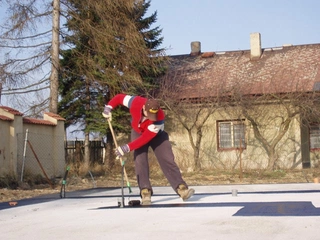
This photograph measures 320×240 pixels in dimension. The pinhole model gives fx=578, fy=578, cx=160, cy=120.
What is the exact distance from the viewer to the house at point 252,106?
21959 millimetres

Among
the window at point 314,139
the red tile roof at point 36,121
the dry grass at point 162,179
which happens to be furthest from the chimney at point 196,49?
the red tile roof at point 36,121

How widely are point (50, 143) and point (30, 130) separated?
1296 millimetres

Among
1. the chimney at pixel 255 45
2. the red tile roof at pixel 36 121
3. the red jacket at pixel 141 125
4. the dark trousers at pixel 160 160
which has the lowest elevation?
the dark trousers at pixel 160 160

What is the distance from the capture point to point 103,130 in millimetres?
23047

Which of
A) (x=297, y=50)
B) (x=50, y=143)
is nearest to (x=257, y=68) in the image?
(x=297, y=50)

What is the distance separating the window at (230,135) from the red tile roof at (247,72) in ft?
5.75

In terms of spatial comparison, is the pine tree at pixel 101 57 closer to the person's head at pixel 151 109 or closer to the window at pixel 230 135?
the window at pixel 230 135

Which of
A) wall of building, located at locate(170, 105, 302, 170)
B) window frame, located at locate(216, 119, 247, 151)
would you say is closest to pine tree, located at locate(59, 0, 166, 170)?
wall of building, located at locate(170, 105, 302, 170)

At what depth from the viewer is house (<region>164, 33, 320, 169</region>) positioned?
2196 cm

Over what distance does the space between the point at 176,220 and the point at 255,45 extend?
75.7 ft

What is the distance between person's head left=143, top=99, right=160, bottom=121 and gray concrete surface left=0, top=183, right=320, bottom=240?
1183mm

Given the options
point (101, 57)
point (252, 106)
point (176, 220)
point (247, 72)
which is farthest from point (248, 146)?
point (176, 220)

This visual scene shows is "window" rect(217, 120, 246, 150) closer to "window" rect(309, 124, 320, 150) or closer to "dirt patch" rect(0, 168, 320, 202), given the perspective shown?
"dirt patch" rect(0, 168, 320, 202)

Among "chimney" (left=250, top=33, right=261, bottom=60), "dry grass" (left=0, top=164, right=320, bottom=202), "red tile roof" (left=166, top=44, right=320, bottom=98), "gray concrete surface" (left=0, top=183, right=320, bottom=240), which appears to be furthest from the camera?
"chimney" (left=250, top=33, right=261, bottom=60)
